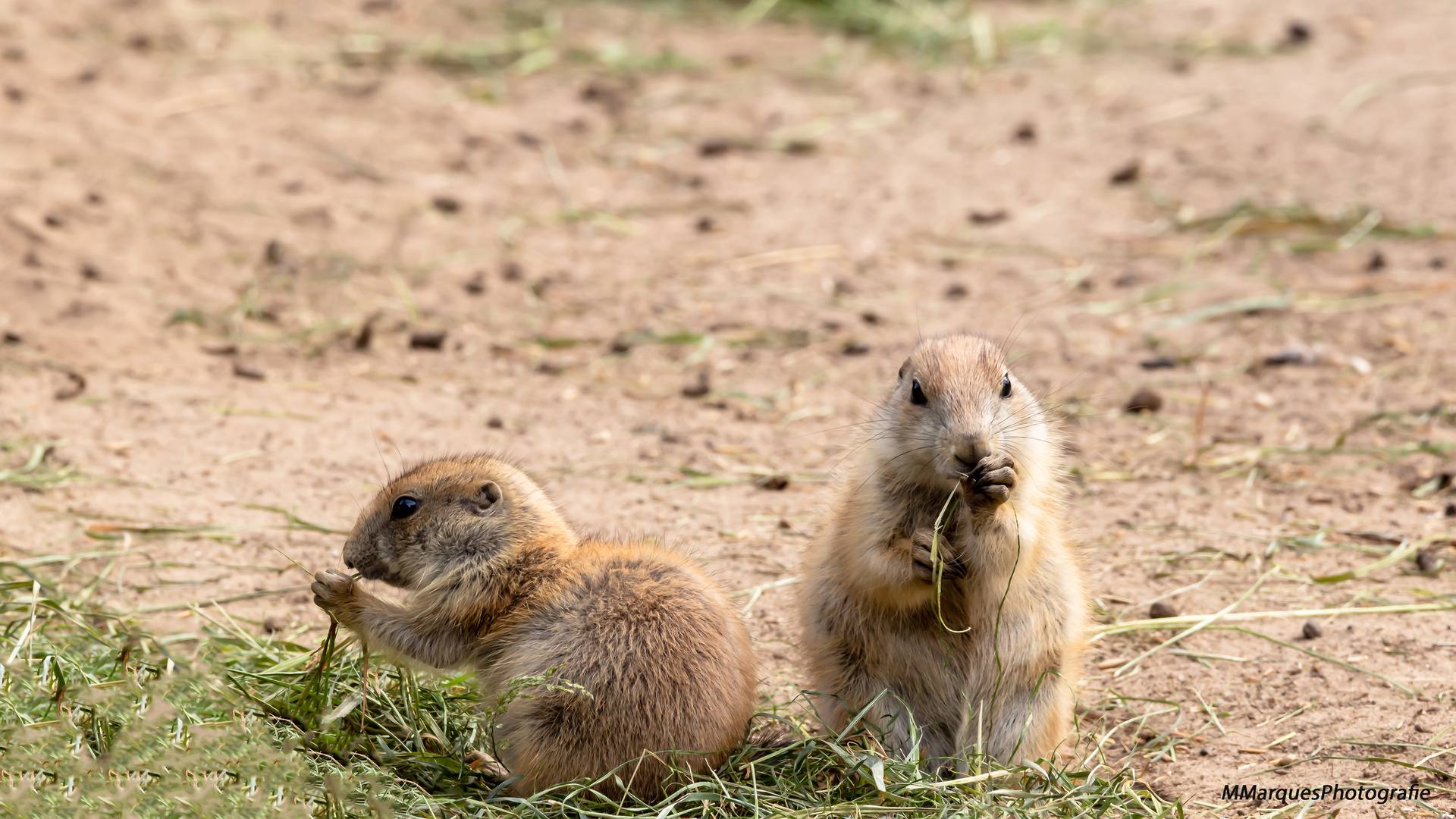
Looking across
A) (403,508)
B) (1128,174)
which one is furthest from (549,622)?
(1128,174)

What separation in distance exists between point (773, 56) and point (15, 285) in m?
7.54

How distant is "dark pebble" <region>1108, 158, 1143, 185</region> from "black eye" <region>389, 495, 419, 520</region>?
7728 millimetres

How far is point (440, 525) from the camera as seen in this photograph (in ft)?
15.8

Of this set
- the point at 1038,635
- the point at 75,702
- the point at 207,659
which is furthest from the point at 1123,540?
the point at 75,702

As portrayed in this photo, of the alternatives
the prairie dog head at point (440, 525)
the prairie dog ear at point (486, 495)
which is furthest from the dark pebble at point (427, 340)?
the prairie dog ear at point (486, 495)

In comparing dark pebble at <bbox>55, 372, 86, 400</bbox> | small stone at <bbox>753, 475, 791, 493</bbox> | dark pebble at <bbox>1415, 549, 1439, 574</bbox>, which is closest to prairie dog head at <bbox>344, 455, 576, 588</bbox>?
small stone at <bbox>753, 475, 791, 493</bbox>

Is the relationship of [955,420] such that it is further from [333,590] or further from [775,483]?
[775,483]

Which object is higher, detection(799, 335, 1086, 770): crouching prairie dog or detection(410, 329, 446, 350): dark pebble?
detection(799, 335, 1086, 770): crouching prairie dog

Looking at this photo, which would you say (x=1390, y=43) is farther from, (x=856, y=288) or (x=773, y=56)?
(x=856, y=288)

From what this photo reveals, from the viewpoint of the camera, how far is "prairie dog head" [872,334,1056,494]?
4.57 metres

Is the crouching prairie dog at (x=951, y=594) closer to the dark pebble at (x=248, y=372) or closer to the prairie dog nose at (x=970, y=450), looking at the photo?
the prairie dog nose at (x=970, y=450)

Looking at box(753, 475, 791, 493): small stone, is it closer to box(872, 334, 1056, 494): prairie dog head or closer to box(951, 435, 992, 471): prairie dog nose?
box(872, 334, 1056, 494): prairie dog head

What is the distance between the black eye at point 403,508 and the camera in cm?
486

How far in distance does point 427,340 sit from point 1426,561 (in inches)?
223
